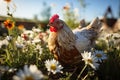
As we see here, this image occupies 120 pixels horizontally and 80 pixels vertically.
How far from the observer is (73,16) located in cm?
906

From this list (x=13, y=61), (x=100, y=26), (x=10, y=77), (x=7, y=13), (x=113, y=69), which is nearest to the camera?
(x=113, y=69)

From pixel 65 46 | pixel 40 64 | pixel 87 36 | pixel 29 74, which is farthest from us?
pixel 87 36

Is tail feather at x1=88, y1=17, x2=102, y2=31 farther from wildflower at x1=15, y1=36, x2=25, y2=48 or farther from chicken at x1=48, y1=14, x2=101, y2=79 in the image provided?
wildflower at x1=15, y1=36, x2=25, y2=48

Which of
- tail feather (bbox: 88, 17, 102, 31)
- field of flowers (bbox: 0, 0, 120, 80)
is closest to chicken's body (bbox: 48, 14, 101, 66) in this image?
field of flowers (bbox: 0, 0, 120, 80)

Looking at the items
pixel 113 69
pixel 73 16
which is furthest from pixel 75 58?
pixel 73 16

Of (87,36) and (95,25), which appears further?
(95,25)

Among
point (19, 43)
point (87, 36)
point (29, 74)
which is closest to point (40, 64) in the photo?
point (19, 43)

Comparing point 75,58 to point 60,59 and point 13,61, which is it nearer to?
point 60,59

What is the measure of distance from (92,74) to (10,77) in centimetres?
95

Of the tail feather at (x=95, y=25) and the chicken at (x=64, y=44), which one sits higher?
the tail feather at (x=95, y=25)

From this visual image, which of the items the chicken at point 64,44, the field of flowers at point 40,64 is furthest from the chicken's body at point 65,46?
the field of flowers at point 40,64

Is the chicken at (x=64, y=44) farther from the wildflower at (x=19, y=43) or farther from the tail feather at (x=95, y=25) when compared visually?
the tail feather at (x=95, y=25)

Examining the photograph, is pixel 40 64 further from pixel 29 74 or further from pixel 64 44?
pixel 29 74

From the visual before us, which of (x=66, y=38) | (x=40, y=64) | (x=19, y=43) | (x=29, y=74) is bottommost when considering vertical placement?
(x=29, y=74)
